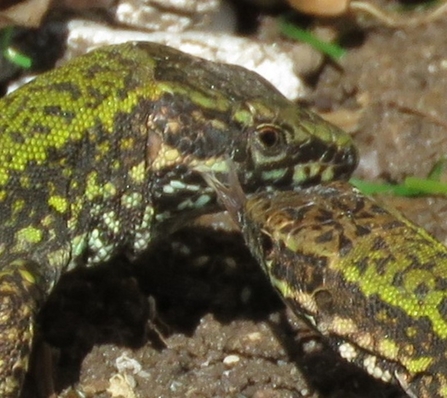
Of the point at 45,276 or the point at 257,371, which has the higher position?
the point at 45,276


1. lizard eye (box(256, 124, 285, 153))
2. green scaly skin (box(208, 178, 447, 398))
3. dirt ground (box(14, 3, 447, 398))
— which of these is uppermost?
lizard eye (box(256, 124, 285, 153))

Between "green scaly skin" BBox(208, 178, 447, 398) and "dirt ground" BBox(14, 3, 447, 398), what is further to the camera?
"dirt ground" BBox(14, 3, 447, 398)

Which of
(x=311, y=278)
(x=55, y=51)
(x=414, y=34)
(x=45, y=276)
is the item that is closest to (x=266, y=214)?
(x=311, y=278)

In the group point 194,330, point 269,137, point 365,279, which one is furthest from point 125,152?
point 365,279

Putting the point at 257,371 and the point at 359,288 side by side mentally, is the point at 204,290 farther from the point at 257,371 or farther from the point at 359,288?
the point at 359,288

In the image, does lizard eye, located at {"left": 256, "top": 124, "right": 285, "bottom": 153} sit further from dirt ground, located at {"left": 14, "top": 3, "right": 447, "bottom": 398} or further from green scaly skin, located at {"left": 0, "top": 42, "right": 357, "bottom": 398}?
dirt ground, located at {"left": 14, "top": 3, "right": 447, "bottom": 398}

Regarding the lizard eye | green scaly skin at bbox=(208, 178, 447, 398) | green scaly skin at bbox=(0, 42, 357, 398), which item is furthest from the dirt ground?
the lizard eye
